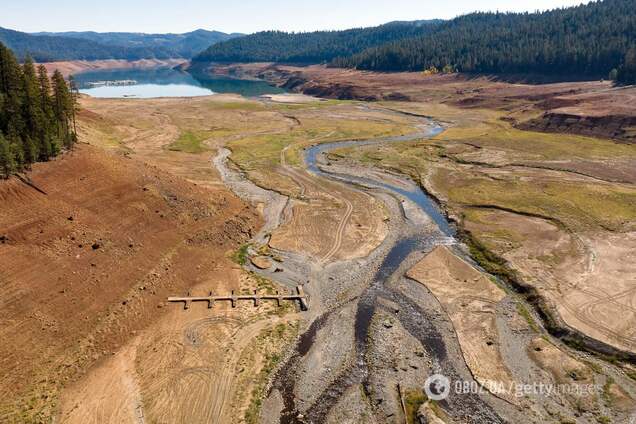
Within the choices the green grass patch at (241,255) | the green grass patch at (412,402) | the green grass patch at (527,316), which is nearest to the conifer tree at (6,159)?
the green grass patch at (241,255)

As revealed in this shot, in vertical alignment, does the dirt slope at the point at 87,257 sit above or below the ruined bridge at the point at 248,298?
above

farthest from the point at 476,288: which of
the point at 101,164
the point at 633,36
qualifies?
the point at 633,36

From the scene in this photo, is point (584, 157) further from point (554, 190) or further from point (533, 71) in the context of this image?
point (533, 71)

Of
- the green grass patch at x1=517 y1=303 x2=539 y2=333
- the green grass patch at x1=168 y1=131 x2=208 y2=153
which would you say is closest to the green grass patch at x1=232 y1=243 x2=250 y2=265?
the green grass patch at x1=517 y1=303 x2=539 y2=333

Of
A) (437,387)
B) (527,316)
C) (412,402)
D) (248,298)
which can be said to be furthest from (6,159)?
(527,316)

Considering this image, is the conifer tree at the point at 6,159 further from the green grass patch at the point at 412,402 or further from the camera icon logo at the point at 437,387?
the camera icon logo at the point at 437,387

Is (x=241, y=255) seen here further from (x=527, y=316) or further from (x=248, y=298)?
(x=527, y=316)

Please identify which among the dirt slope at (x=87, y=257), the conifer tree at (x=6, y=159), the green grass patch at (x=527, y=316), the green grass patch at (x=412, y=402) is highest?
the conifer tree at (x=6, y=159)
